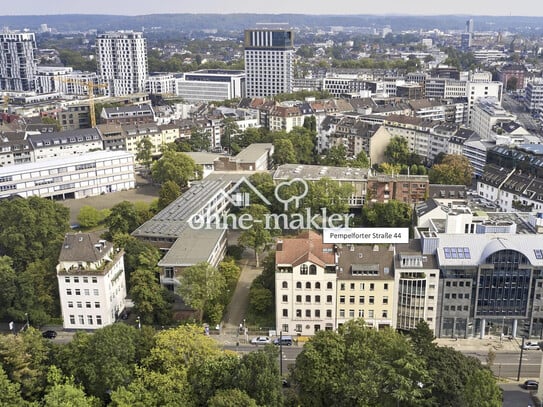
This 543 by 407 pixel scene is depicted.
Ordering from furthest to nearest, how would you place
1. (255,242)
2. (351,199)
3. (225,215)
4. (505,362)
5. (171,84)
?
(171,84), (351,199), (225,215), (255,242), (505,362)

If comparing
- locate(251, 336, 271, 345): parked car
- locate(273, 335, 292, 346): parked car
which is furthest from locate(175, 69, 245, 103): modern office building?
locate(273, 335, 292, 346): parked car

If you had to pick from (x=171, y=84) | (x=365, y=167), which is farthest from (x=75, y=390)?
(x=171, y=84)

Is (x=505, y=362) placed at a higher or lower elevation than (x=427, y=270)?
lower

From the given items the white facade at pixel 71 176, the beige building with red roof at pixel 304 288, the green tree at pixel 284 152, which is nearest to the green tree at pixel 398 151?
the green tree at pixel 284 152

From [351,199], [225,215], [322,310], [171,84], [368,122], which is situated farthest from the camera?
[171,84]

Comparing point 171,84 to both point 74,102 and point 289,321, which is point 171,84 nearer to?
point 74,102

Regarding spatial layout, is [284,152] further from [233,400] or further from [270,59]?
[270,59]

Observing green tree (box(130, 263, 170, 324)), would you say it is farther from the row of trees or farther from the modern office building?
the modern office building
